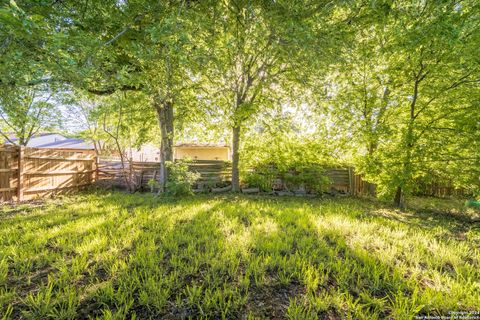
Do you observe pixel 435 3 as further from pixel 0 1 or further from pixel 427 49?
pixel 0 1

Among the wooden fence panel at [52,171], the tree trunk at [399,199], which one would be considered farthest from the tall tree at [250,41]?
the wooden fence panel at [52,171]

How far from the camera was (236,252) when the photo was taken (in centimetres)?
291

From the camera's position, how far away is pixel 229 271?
2.45 meters

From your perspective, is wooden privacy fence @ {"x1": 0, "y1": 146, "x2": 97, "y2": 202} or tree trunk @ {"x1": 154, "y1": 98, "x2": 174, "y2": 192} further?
tree trunk @ {"x1": 154, "y1": 98, "x2": 174, "y2": 192}

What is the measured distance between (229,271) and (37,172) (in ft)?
29.1

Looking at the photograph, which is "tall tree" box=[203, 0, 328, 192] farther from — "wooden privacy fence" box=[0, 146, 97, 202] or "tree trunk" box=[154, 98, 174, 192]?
"wooden privacy fence" box=[0, 146, 97, 202]

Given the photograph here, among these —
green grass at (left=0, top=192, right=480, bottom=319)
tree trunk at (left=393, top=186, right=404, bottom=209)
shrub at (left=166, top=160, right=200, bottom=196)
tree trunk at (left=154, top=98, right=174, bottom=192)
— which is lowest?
tree trunk at (left=393, top=186, right=404, bottom=209)

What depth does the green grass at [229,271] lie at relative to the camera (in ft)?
6.26

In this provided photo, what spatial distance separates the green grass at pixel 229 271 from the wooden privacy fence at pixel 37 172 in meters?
3.54

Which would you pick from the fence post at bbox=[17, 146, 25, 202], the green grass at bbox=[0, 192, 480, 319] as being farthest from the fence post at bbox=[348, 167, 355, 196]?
the fence post at bbox=[17, 146, 25, 202]

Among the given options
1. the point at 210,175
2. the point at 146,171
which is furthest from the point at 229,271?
the point at 146,171

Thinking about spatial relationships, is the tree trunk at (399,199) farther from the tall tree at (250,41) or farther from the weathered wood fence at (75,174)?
the tall tree at (250,41)

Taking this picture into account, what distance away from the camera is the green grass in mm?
1908

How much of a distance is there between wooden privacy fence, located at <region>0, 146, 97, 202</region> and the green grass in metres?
3.54
